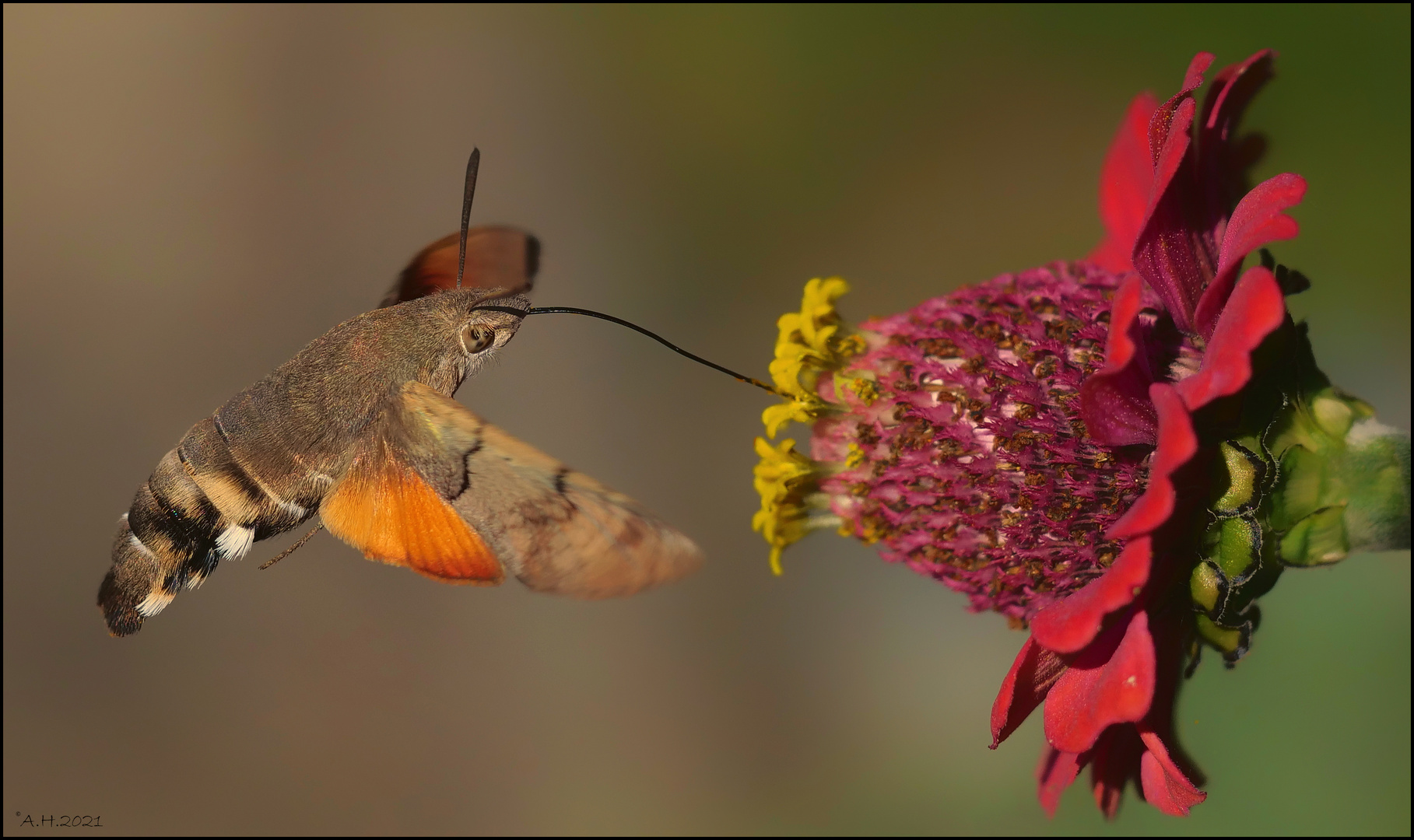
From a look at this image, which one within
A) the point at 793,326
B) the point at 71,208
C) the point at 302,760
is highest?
the point at 793,326

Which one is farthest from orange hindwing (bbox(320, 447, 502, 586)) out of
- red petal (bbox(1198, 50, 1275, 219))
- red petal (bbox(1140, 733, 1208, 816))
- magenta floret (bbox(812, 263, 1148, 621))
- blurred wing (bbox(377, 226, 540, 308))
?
red petal (bbox(1198, 50, 1275, 219))

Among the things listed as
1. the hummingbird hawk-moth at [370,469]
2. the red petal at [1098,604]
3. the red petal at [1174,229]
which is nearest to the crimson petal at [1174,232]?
the red petal at [1174,229]

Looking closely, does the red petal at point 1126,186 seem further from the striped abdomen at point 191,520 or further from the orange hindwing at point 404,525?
the striped abdomen at point 191,520

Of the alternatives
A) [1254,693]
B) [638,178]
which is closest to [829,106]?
[638,178]

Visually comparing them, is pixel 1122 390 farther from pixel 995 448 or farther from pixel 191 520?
pixel 191 520

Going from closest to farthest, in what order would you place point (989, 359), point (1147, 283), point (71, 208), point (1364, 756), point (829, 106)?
point (1147, 283) → point (989, 359) → point (1364, 756) → point (829, 106) → point (71, 208)

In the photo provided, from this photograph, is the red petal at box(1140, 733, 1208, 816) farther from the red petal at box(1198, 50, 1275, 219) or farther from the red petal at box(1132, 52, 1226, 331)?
the red petal at box(1198, 50, 1275, 219)

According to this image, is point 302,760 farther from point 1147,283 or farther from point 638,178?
point 1147,283

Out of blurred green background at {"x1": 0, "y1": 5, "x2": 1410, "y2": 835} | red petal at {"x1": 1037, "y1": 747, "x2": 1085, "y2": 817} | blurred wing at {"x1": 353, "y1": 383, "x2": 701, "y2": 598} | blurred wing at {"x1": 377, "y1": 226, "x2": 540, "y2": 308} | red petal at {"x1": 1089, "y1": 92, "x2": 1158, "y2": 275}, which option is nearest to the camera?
blurred wing at {"x1": 353, "y1": 383, "x2": 701, "y2": 598}
